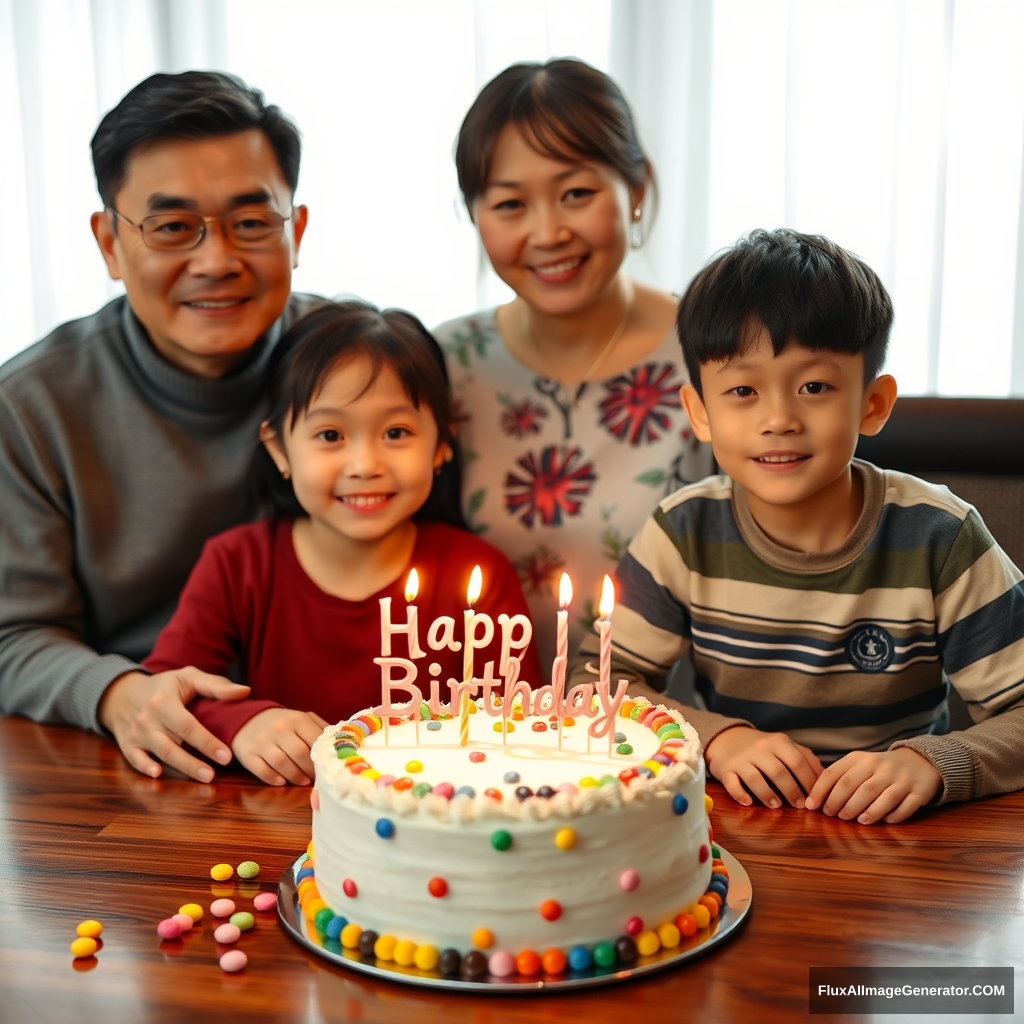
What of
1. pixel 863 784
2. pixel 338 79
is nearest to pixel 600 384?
pixel 863 784

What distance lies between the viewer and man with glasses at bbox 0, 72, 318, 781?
1938 millimetres

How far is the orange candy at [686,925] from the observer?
1.08 m

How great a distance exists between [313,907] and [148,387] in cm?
127

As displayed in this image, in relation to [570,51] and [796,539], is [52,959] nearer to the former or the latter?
[796,539]

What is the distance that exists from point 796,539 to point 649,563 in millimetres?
212

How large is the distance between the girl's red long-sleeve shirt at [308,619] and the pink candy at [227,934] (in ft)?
2.47

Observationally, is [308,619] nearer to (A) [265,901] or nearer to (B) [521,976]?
(A) [265,901]

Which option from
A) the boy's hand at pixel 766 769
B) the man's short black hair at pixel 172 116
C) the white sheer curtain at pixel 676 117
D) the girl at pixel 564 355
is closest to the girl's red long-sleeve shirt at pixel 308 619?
the girl at pixel 564 355

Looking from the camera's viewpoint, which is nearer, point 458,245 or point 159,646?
point 159,646

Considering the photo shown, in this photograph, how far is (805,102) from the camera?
9.89ft

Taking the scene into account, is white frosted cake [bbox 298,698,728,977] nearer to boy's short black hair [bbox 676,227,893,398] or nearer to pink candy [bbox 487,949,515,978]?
pink candy [bbox 487,949,515,978]

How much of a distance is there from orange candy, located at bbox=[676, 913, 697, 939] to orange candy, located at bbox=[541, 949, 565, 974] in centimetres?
12

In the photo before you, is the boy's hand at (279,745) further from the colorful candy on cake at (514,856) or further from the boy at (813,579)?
the boy at (813,579)

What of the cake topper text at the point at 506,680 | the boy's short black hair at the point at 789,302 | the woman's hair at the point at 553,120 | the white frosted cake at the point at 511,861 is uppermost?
the woman's hair at the point at 553,120
